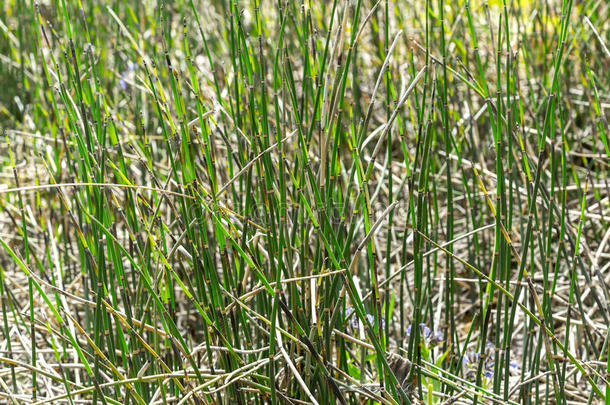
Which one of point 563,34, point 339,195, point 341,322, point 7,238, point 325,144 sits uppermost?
point 563,34

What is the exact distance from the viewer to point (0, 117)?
2.78 meters

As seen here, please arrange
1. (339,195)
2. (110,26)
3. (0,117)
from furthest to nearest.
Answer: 1. (110,26)
2. (0,117)
3. (339,195)

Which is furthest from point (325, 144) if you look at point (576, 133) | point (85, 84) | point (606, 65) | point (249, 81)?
point (606, 65)

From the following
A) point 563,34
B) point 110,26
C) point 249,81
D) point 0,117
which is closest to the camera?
point 563,34

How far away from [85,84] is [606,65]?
171 cm

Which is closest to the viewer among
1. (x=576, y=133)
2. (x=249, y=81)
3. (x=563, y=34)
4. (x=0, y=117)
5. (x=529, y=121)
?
(x=563, y=34)

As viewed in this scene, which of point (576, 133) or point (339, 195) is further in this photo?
point (576, 133)

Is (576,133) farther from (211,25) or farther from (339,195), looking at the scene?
(211,25)

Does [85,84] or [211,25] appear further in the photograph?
[211,25]

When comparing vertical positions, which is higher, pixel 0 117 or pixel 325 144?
pixel 325 144

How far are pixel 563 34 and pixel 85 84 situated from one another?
0.71 m

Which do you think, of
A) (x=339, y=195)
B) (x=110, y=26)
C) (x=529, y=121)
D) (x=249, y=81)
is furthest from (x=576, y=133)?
(x=110, y=26)

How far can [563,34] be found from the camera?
0.86m

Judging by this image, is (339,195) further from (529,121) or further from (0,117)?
(0,117)
